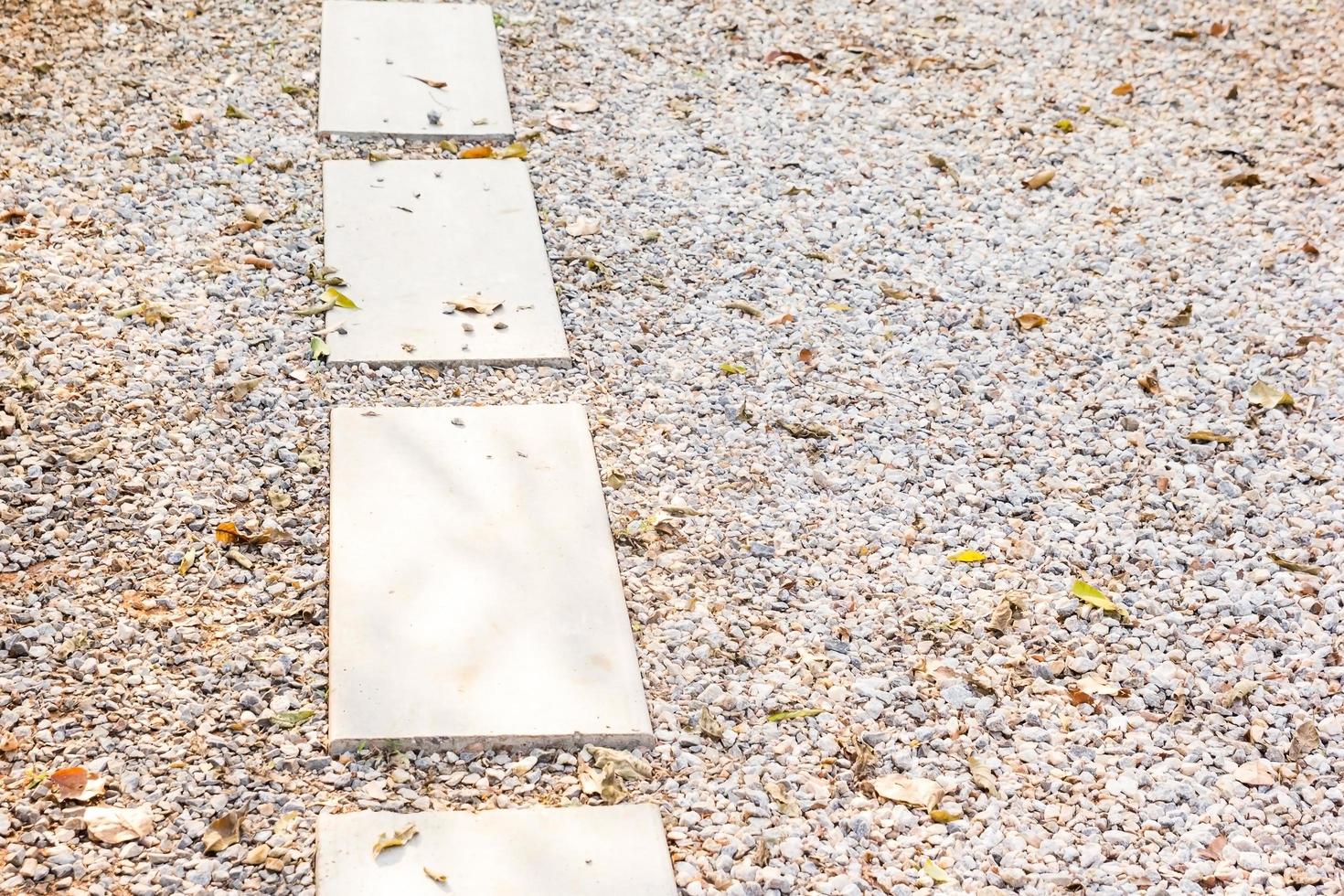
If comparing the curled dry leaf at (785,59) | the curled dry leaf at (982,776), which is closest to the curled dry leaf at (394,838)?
the curled dry leaf at (982,776)

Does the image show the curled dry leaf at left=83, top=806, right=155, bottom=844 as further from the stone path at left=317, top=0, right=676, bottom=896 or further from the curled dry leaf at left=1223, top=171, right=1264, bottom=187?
the curled dry leaf at left=1223, top=171, right=1264, bottom=187

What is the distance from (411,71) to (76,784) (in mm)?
2853

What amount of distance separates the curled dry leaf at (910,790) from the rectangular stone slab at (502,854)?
43 cm

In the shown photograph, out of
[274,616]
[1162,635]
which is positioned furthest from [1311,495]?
[274,616]

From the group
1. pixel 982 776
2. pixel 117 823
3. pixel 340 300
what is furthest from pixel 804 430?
pixel 117 823

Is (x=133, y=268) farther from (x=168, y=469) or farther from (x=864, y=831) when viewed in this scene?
(x=864, y=831)

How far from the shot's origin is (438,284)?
3.40 m

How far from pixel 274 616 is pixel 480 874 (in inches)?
28.4

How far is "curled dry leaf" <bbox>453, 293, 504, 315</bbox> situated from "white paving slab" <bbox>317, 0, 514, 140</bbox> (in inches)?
35.7

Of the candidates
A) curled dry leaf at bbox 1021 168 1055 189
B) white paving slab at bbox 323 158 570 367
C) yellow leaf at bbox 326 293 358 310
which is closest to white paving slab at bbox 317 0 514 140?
white paving slab at bbox 323 158 570 367

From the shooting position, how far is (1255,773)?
246 centimetres

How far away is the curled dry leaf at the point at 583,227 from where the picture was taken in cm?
373

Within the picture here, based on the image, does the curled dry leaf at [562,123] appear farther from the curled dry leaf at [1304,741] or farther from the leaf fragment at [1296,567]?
the curled dry leaf at [1304,741]

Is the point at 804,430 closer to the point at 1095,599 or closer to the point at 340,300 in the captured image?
the point at 1095,599
